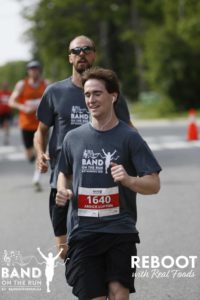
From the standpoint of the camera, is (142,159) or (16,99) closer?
(142,159)

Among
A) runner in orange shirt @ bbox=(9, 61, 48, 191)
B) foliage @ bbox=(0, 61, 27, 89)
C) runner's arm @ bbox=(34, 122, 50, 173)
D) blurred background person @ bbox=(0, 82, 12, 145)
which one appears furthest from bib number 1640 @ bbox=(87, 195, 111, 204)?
foliage @ bbox=(0, 61, 27, 89)

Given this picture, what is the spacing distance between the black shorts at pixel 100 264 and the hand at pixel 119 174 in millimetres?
389

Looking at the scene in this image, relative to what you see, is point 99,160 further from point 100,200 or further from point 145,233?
point 145,233

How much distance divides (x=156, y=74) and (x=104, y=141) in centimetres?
3490

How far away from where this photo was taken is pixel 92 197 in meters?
5.24

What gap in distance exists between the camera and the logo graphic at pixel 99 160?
5.19m

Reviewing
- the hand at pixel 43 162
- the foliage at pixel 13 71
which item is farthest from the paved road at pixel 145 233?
the foliage at pixel 13 71

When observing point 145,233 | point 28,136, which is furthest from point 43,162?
point 28,136

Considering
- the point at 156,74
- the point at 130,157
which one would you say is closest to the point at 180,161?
the point at 130,157

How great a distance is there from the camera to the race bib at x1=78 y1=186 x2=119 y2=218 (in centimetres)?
523

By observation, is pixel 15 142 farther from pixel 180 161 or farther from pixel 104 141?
pixel 104 141

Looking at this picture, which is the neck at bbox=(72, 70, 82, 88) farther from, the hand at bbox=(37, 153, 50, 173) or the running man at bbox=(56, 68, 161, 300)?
the running man at bbox=(56, 68, 161, 300)

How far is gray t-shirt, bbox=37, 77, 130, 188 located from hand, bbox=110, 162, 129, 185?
177cm

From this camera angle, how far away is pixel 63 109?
681cm
